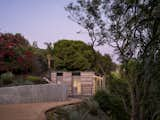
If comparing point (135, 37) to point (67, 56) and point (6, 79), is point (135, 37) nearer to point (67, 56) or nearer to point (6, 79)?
point (6, 79)

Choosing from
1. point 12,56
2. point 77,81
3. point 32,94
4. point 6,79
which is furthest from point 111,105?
point 77,81

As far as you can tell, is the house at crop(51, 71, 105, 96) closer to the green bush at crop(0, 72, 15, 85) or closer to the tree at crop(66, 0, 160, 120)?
the green bush at crop(0, 72, 15, 85)

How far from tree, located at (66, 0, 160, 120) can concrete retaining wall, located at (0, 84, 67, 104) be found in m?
7.98

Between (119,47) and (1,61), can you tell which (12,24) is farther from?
(119,47)

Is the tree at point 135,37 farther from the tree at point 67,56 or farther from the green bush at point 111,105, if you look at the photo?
the tree at point 67,56

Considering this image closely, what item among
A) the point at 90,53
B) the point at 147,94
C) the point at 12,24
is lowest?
the point at 147,94

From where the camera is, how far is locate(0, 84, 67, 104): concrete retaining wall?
17433 mm

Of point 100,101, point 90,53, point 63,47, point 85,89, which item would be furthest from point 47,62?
point 90,53

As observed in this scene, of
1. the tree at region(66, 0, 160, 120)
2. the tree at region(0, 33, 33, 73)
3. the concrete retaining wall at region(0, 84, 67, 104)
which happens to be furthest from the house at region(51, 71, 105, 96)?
the tree at region(66, 0, 160, 120)

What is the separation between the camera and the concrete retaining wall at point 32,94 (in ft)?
57.2

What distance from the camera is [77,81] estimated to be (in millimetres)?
29156

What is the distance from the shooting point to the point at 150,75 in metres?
10.3

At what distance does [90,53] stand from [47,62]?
1807 cm

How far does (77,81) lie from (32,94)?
10.8 metres
